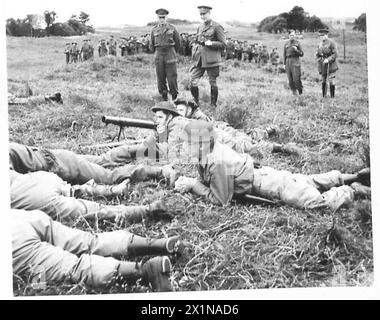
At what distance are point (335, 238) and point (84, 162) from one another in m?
2.54

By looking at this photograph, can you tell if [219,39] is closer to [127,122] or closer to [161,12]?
[161,12]

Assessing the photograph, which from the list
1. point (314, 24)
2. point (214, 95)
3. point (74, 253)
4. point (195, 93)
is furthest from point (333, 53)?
point (74, 253)

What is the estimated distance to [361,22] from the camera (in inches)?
252

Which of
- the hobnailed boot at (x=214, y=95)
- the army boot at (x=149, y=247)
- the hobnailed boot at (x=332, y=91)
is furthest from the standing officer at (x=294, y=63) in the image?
the army boot at (x=149, y=247)

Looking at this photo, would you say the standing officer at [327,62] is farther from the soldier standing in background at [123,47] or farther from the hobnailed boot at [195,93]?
the soldier standing in background at [123,47]

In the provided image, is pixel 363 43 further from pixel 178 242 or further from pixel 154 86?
pixel 178 242

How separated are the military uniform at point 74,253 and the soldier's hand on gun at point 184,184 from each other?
0.62 metres

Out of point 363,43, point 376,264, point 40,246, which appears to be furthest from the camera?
point 363,43

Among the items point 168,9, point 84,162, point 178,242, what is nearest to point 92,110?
point 84,162

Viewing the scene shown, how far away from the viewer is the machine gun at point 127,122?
20.7ft

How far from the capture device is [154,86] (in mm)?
→ 6410

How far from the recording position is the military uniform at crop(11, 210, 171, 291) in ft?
18.4

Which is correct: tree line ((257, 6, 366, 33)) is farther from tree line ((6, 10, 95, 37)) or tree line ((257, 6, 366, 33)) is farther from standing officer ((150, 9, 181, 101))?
tree line ((6, 10, 95, 37))

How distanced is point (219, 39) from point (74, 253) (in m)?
2.63
